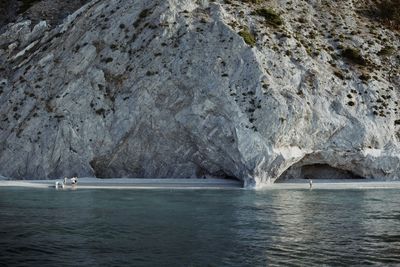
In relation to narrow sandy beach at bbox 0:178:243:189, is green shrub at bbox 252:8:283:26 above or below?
above

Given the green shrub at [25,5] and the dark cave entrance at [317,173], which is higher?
the green shrub at [25,5]

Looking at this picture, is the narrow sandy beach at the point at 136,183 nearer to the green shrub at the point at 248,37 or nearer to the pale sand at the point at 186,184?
the pale sand at the point at 186,184

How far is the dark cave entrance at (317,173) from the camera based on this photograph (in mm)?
66188

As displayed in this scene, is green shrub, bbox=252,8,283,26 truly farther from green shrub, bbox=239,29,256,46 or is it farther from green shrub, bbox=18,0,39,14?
green shrub, bbox=18,0,39,14

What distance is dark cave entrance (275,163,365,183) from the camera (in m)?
66.2

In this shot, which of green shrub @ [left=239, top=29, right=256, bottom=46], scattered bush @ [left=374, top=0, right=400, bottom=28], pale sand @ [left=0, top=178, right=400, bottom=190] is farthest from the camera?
scattered bush @ [left=374, top=0, right=400, bottom=28]

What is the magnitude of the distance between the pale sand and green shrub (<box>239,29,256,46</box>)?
60.0 feet

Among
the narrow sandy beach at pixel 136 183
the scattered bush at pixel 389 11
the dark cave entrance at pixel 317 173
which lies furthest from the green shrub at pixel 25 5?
the scattered bush at pixel 389 11

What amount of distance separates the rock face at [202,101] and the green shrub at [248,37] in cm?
24

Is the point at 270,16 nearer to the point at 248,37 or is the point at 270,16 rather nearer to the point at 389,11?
the point at 248,37

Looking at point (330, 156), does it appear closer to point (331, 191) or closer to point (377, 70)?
point (331, 191)

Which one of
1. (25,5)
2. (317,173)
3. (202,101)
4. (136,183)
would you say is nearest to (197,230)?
(136,183)

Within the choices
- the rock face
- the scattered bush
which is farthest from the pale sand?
the scattered bush

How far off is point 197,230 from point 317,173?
39.6 metres
